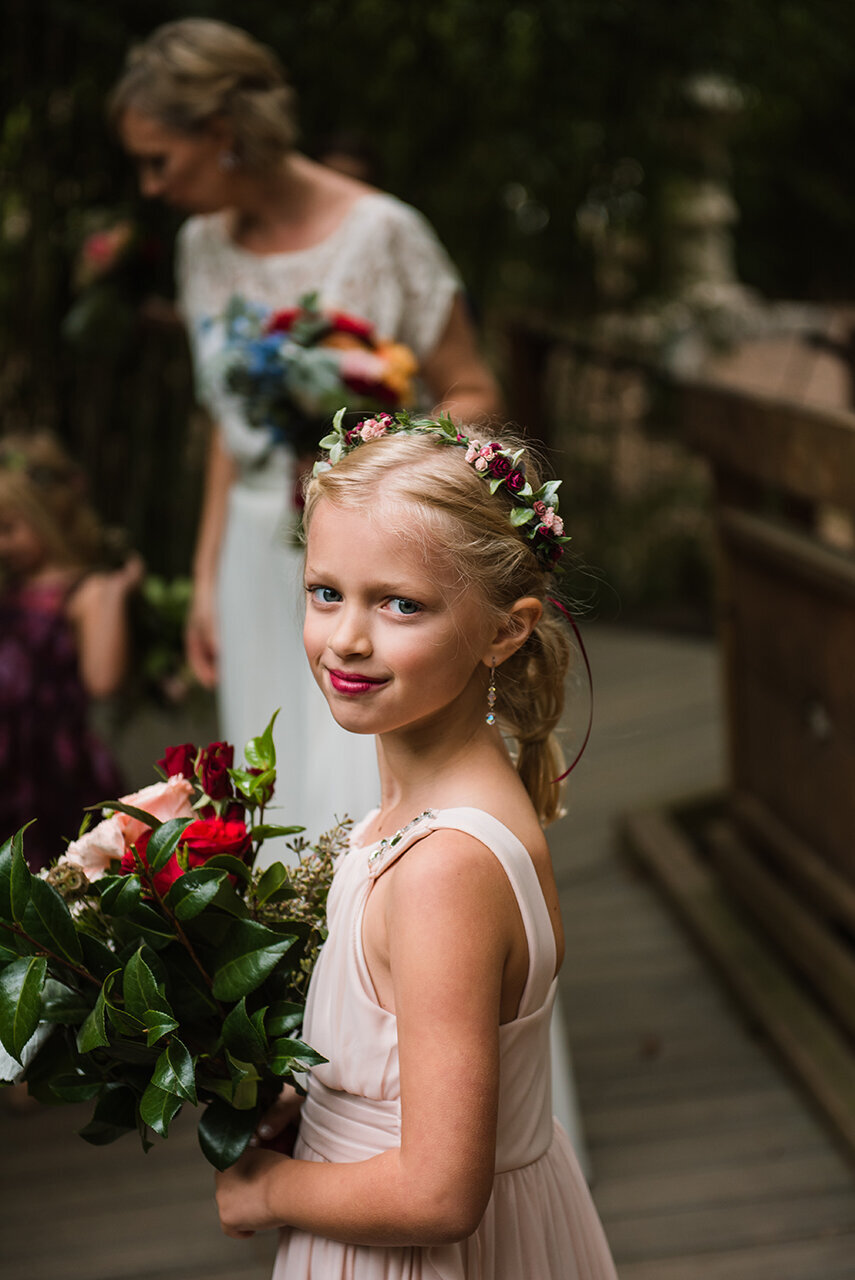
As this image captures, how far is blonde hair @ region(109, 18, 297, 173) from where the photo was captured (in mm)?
2379

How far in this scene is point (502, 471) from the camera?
1184 millimetres

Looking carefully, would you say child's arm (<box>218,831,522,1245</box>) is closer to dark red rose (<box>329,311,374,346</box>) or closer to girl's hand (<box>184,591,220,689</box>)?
dark red rose (<box>329,311,374,346</box>)

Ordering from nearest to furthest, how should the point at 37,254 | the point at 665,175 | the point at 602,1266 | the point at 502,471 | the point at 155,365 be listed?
1. the point at 502,471
2. the point at 602,1266
3. the point at 37,254
4. the point at 155,365
5. the point at 665,175

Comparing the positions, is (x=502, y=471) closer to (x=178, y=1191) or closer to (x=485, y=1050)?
(x=485, y=1050)

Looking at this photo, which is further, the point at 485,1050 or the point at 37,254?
the point at 37,254

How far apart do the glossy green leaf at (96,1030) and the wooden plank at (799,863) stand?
231 centimetres

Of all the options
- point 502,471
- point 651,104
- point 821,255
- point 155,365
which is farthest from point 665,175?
point 821,255

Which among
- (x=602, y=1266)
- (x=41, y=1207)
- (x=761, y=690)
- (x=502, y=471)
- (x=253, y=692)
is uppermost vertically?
(x=502, y=471)

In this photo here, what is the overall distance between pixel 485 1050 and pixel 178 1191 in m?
1.84

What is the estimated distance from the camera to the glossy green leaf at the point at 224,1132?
1.18 metres

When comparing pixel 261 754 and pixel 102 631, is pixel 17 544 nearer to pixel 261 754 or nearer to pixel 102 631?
pixel 102 631

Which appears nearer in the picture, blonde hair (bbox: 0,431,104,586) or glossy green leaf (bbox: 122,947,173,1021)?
glossy green leaf (bbox: 122,947,173,1021)

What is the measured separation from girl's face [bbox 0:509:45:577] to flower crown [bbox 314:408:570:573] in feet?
6.97

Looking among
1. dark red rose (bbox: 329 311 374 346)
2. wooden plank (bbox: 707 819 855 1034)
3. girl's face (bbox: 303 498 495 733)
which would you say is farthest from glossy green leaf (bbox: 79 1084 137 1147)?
wooden plank (bbox: 707 819 855 1034)
